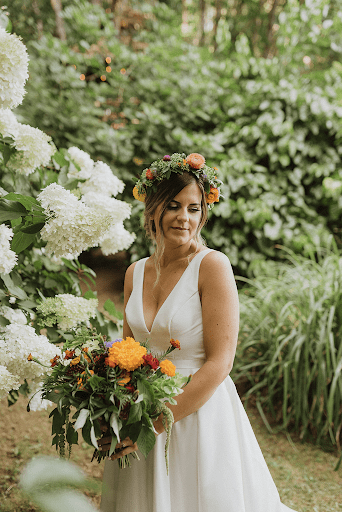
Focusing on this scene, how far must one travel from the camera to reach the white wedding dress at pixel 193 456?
148 centimetres

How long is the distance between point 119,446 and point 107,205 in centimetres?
111

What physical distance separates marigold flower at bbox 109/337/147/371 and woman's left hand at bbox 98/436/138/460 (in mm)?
265

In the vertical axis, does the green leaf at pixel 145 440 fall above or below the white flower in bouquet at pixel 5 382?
below

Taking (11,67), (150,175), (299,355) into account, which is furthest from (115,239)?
(299,355)

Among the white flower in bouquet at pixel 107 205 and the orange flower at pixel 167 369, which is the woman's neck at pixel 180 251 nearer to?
the white flower in bouquet at pixel 107 205

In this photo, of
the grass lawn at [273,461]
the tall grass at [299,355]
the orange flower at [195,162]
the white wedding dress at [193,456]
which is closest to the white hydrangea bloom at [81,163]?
the orange flower at [195,162]

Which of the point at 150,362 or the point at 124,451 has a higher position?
the point at 150,362

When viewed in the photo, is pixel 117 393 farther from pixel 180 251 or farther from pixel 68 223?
pixel 180 251

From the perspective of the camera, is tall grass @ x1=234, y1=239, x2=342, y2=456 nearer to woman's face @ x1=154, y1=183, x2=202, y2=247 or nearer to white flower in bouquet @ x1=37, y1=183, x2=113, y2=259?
woman's face @ x1=154, y1=183, x2=202, y2=247

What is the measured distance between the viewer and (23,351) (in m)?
1.61

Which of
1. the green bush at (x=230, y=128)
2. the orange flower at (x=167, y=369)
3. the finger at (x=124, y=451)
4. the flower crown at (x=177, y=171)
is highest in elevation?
the green bush at (x=230, y=128)

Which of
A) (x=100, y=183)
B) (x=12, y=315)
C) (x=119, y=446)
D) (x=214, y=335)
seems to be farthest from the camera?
(x=100, y=183)

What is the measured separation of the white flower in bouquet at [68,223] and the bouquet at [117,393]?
411 millimetres

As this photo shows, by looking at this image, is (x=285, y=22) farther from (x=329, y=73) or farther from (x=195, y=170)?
(x=195, y=170)
